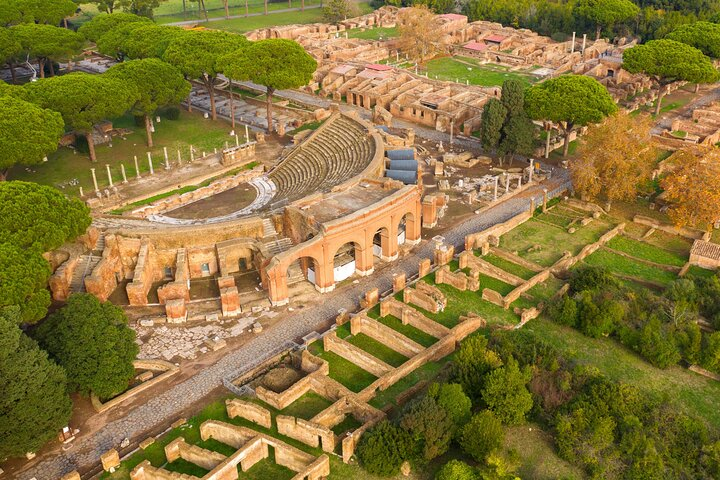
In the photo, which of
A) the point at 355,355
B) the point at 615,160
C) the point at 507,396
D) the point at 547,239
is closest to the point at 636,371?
the point at 507,396

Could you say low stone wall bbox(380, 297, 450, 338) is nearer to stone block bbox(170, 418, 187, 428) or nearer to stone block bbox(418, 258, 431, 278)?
stone block bbox(418, 258, 431, 278)

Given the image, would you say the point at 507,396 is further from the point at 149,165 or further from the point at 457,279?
the point at 149,165

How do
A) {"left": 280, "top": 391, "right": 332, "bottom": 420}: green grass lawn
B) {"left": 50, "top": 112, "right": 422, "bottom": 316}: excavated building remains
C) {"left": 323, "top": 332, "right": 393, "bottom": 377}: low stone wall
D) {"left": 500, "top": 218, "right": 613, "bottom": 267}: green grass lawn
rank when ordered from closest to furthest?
1. {"left": 280, "top": 391, "right": 332, "bottom": 420}: green grass lawn
2. {"left": 323, "top": 332, "right": 393, "bottom": 377}: low stone wall
3. {"left": 50, "top": 112, "right": 422, "bottom": 316}: excavated building remains
4. {"left": 500, "top": 218, "right": 613, "bottom": 267}: green grass lawn

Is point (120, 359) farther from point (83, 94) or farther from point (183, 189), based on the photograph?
point (83, 94)

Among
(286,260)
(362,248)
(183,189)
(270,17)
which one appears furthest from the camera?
(270,17)

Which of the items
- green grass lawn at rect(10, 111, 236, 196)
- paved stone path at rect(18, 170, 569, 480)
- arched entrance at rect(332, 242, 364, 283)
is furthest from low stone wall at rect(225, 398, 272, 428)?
green grass lawn at rect(10, 111, 236, 196)

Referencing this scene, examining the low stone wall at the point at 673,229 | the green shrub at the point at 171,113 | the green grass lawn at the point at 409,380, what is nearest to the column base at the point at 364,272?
the green grass lawn at the point at 409,380

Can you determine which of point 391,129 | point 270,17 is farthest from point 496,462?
point 270,17
